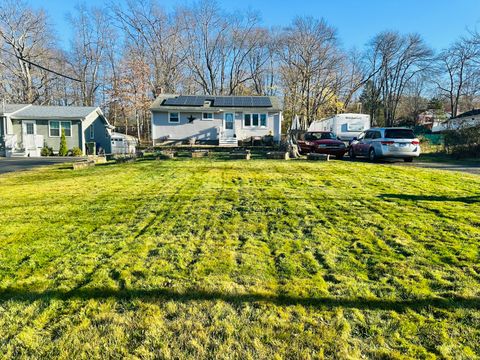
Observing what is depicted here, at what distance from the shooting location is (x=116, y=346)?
7.17 feet

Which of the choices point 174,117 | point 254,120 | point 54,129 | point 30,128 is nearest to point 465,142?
point 254,120

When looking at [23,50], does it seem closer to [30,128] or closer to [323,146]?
[30,128]

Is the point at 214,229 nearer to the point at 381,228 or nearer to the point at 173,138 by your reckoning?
the point at 381,228

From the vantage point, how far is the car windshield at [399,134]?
14.1m

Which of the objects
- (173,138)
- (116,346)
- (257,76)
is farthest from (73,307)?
(257,76)

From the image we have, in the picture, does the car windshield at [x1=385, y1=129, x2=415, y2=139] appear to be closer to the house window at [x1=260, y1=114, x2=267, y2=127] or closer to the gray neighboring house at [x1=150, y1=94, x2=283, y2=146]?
the gray neighboring house at [x1=150, y1=94, x2=283, y2=146]

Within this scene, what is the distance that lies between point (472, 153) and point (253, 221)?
52.8ft

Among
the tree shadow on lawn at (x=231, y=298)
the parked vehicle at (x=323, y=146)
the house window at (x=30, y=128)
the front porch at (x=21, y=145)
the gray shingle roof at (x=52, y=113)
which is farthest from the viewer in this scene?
the house window at (x=30, y=128)

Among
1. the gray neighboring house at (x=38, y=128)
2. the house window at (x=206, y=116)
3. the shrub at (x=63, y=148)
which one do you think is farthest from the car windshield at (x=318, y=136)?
the gray neighboring house at (x=38, y=128)

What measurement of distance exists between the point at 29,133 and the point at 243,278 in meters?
27.2

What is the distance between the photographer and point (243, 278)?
307 centimetres

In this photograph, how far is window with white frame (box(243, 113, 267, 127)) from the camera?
26.4 metres

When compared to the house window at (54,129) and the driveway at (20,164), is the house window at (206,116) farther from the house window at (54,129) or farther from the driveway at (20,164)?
the driveway at (20,164)

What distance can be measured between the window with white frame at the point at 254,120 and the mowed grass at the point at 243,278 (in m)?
20.9
